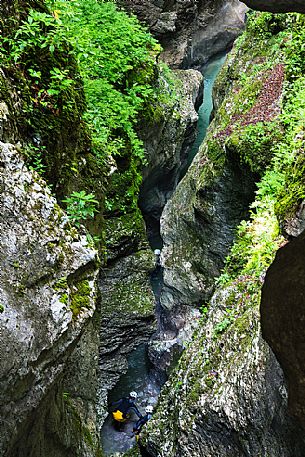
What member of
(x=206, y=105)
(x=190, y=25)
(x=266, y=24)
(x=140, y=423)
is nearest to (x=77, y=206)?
(x=140, y=423)

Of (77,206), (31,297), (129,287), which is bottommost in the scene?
(31,297)

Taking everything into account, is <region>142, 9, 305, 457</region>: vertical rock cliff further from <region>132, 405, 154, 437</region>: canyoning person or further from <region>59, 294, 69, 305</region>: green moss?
<region>132, 405, 154, 437</region>: canyoning person

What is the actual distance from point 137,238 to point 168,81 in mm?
6840

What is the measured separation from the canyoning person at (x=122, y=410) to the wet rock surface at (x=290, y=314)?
9.87 metres

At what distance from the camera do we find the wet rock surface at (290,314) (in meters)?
3.88

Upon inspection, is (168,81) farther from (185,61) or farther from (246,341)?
(246,341)

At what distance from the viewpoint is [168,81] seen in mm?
15719

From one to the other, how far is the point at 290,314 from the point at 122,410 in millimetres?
10776

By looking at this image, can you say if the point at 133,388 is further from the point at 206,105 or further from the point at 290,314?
the point at 206,105

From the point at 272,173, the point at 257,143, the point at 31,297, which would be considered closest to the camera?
the point at 31,297

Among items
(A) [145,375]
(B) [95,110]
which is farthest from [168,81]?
(A) [145,375]

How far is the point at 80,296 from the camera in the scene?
4.45 metres

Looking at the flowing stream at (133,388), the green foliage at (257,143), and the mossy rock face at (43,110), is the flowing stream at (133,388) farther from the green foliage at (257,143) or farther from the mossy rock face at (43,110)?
the mossy rock face at (43,110)

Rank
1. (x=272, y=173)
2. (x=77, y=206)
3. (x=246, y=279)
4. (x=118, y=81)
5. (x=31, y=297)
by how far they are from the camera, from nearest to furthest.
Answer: (x=31, y=297)
(x=77, y=206)
(x=246, y=279)
(x=272, y=173)
(x=118, y=81)
